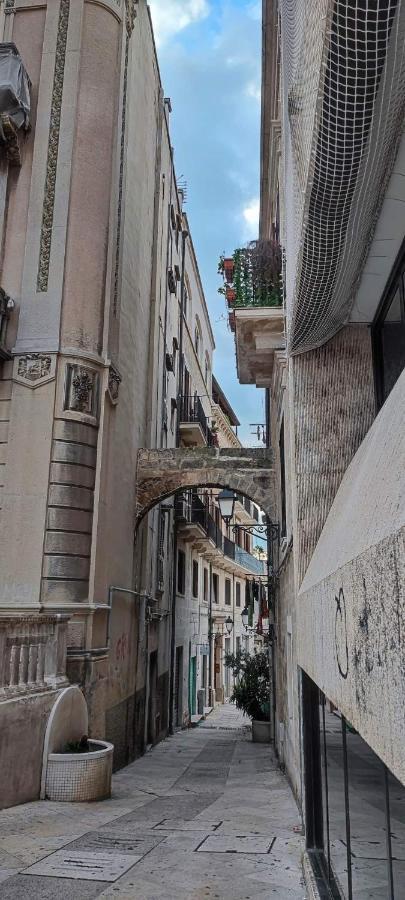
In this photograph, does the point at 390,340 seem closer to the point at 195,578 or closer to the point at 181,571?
the point at 181,571

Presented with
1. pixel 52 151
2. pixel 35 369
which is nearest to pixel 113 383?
pixel 35 369

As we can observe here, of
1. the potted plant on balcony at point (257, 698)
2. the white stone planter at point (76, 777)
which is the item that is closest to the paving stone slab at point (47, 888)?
the white stone planter at point (76, 777)

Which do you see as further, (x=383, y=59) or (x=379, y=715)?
(x=383, y=59)

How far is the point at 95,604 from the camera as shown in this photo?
1066 centimetres

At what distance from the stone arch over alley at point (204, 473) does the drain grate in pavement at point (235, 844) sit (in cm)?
856

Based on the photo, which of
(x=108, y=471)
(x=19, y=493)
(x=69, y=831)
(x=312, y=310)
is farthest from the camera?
(x=108, y=471)

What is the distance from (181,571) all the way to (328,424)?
18.1 meters

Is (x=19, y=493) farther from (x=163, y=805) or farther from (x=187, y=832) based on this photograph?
(x=187, y=832)

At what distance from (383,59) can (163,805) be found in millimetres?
7882

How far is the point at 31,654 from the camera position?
8.19 m

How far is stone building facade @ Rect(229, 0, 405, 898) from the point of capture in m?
1.71

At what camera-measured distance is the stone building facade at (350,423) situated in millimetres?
1710

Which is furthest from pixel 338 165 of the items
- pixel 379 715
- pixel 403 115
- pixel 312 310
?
pixel 379 715

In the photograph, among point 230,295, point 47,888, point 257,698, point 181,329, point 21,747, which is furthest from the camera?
point 181,329
